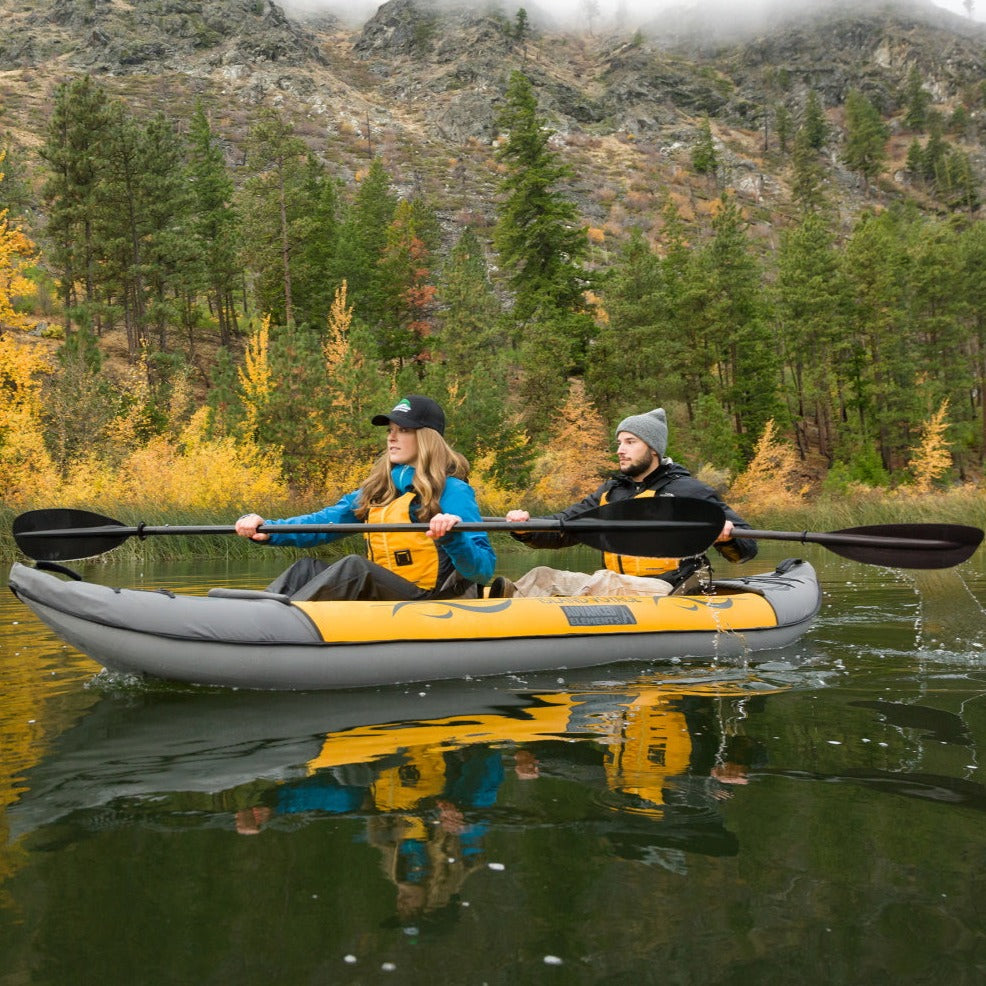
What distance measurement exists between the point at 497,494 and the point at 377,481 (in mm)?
17054

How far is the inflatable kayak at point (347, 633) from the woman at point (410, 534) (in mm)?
232

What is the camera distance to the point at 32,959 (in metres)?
1.76

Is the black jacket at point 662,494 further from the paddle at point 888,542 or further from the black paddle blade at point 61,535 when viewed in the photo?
the black paddle blade at point 61,535

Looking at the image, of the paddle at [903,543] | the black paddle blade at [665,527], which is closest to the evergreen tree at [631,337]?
the paddle at [903,543]

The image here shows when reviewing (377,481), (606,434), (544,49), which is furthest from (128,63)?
(377,481)

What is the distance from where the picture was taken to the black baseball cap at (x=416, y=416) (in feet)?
15.3

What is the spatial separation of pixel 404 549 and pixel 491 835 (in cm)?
258

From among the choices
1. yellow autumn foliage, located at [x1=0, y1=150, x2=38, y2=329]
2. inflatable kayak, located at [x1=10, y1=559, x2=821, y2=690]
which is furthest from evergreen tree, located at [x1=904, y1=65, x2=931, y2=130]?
inflatable kayak, located at [x1=10, y1=559, x2=821, y2=690]

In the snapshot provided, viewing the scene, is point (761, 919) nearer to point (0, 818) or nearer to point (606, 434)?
point (0, 818)

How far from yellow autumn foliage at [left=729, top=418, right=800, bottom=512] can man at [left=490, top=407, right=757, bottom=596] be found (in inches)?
848

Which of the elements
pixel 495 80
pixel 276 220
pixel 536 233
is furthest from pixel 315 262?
pixel 495 80

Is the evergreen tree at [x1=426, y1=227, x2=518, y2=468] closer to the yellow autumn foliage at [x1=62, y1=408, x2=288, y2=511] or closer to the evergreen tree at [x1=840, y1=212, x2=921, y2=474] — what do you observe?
the yellow autumn foliage at [x1=62, y1=408, x2=288, y2=511]

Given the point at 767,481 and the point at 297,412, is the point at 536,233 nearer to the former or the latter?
the point at 767,481

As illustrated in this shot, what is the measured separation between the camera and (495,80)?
77438 millimetres
